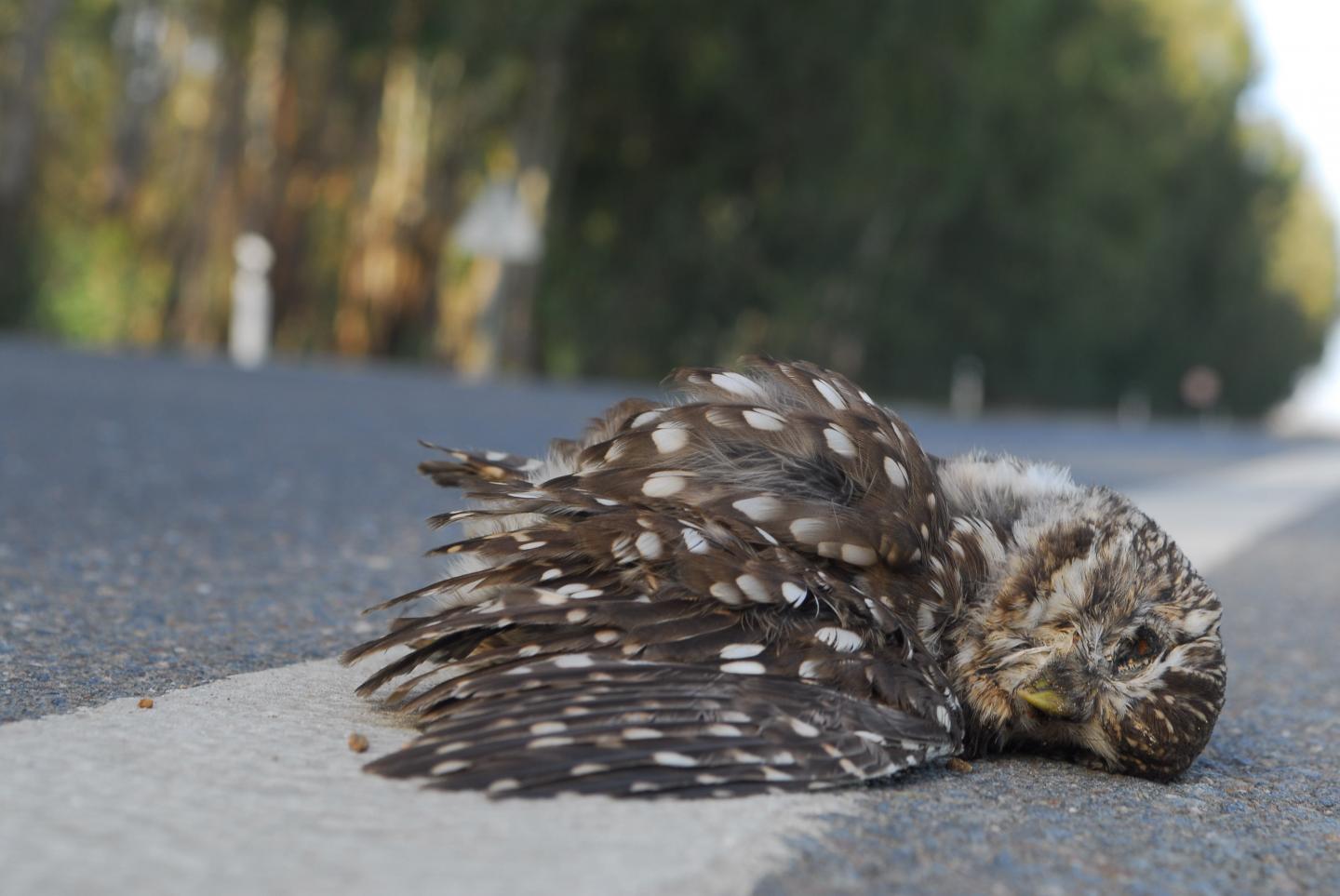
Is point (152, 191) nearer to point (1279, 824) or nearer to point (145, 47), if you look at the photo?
point (145, 47)

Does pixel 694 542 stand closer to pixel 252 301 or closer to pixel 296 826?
pixel 296 826

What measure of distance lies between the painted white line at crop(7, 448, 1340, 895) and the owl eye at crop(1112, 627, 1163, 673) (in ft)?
2.33

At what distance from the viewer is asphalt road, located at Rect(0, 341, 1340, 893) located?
242 cm

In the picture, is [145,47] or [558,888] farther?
[145,47]

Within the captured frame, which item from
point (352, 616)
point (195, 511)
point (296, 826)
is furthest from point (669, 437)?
point (195, 511)

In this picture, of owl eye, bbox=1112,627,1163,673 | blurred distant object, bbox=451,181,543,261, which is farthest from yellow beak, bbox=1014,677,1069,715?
blurred distant object, bbox=451,181,543,261

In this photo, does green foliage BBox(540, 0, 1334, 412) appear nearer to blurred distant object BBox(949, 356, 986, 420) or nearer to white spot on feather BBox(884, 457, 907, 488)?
blurred distant object BBox(949, 356, 986, 420)

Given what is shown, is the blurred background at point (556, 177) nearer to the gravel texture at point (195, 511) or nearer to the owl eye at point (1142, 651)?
the gravel texture at point (195, 511)

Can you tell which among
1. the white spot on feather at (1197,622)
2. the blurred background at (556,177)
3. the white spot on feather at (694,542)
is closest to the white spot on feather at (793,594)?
the white spot on feather at (694,542)

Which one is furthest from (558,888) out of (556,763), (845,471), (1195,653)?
(1195,653)

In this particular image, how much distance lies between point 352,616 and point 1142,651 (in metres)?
2.10

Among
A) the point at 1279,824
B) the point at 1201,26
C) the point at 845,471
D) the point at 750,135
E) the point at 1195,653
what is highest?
the point at 1201,26

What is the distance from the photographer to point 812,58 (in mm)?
24547

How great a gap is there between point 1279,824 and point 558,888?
1.52 meters
